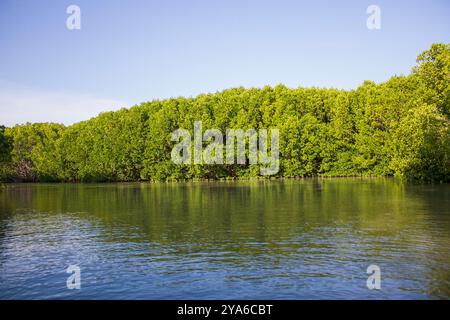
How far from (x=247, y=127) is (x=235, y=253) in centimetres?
8894

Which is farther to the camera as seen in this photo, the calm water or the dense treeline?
the dense treeline

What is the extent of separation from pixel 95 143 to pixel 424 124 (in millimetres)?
95704

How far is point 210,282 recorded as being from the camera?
700 inches

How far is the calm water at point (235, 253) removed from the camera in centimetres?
1692

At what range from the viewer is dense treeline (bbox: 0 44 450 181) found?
10044cm

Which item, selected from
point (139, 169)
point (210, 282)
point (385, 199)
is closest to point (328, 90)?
point (139, 169)

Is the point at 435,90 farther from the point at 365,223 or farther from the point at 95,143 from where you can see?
the point at 95,143

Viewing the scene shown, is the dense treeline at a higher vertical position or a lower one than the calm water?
higher

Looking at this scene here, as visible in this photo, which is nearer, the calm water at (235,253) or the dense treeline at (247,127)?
the calm water at (235,253)

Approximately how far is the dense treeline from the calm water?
40.6 metres

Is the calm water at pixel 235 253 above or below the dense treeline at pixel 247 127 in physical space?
below

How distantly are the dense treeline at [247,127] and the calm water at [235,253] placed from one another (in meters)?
40.6

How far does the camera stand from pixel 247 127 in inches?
4363
